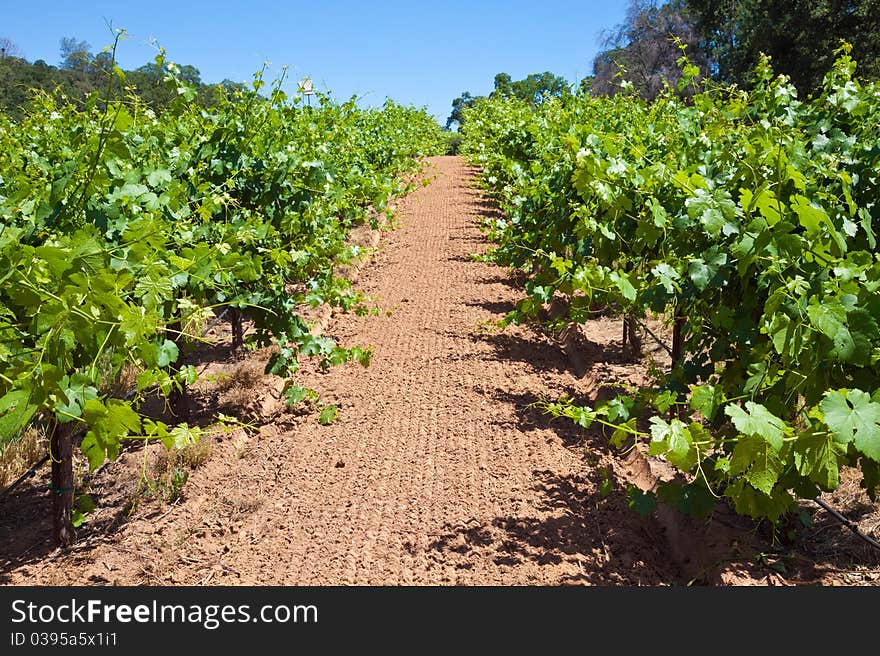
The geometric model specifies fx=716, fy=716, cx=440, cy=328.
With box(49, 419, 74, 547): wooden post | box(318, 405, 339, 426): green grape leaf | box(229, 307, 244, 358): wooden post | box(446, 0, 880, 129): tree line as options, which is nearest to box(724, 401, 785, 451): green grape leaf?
box(49, 419, 74, 547): wooden post

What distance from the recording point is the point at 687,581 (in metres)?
3.27

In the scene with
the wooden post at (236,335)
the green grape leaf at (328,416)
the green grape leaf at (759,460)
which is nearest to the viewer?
the green grape leaf at (759,460)

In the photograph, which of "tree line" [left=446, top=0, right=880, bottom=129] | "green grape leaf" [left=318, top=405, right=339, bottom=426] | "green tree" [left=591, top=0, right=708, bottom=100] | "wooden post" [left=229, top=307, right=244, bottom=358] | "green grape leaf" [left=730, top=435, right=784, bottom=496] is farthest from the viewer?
"green tree" [left=591, top=0, right=708, bottom=100]

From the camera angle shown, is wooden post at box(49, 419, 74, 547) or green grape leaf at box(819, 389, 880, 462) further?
wooden post at box(49, 419, 74, 547)

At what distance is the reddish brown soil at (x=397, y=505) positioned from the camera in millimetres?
3281

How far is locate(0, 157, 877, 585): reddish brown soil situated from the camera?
328 centimetres

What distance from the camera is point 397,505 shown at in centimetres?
381

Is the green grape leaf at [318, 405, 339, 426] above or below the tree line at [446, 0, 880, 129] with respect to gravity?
below

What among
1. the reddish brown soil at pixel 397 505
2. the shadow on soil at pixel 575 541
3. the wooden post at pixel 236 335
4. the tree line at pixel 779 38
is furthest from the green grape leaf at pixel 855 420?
the tree line at pixel 779 38

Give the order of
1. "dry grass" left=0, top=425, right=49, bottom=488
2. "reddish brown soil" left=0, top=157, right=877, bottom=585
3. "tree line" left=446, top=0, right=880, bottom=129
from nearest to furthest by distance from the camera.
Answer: "reddish brown soil" left=0, top=157, right=877, bottom=585 → "dry grass" left=0, top=425, right=49, bottom=488 → "tree line" left=446, top=0, right=880, bottom=129

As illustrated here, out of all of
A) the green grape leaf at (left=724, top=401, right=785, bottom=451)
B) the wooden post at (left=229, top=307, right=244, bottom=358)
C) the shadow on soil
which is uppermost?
the green grape leaf at (left=724, top=401, right=785, bottom=451)

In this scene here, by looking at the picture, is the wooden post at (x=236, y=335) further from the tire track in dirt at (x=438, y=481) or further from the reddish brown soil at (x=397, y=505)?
the tire track in dirt at (x=438, y=481)

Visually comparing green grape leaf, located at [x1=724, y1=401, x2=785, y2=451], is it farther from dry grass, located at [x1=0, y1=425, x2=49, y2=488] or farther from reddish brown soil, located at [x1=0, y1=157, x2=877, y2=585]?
dry grass, located at [x1=0, y1=425, x2=49, y2=488]

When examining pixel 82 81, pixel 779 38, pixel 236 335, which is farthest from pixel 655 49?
pixel 236 335
